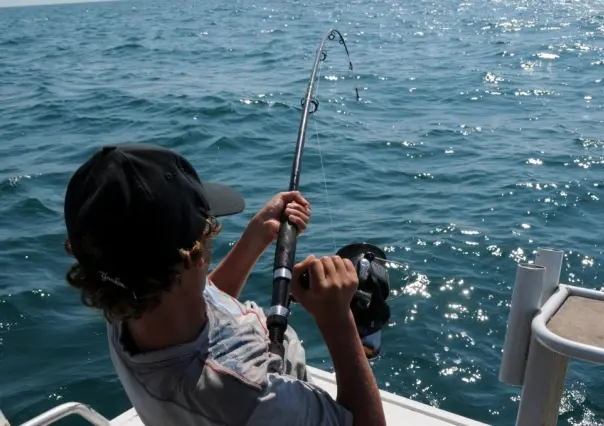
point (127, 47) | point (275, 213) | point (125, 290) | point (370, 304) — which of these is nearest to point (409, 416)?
point (370, 304)

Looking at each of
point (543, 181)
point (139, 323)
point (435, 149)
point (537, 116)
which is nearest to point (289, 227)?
point (139, 323)

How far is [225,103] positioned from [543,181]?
17.2 feet

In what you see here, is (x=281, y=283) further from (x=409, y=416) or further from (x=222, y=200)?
(x=409, y=416)

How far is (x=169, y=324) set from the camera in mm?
1492

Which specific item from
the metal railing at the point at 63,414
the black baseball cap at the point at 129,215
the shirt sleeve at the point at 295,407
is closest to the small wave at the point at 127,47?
the metal railing at the point at 63,414

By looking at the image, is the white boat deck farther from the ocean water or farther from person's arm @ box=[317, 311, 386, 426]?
person's arm @ box=[317, 311, 386, 426]

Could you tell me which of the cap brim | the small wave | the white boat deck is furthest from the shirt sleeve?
the small wave

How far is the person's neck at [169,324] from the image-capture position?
148cm

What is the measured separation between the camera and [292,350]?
1.85 meters

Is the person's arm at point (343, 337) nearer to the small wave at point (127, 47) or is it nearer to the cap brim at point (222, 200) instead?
the cap brim at point (222, 200)

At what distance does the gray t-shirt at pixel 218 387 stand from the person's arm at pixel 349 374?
0.04m

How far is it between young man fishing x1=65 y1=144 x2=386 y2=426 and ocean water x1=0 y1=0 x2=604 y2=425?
2.43 m

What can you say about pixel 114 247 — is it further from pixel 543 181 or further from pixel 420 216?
pixel 543 181

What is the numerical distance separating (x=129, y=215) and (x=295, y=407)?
1.63 ft
